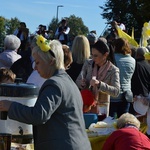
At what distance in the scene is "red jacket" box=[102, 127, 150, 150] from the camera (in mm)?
4191

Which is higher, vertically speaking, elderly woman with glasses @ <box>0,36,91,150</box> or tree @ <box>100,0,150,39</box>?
tree @ <box>100,0,150,39</box>

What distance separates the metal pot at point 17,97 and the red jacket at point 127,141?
1.20 metres

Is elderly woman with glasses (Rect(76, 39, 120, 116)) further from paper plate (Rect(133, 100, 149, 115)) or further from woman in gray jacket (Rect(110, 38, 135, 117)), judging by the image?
woman in gray jacket (Rect(110, 38, 135, 117))

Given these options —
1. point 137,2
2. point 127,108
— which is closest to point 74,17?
point 137,2

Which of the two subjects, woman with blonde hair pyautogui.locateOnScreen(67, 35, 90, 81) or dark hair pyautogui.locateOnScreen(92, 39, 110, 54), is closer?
dark hair pyautogui.locateOnScreen(92, 39, 110, 54)

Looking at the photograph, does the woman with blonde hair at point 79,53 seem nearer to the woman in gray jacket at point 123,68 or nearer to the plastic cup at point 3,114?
the woman in gray jacket at point 123,68

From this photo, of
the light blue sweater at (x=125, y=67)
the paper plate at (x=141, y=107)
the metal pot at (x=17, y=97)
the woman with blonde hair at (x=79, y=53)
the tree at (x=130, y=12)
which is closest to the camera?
the metal pot at (x=17, y=97)

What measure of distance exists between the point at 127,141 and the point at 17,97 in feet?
4.57

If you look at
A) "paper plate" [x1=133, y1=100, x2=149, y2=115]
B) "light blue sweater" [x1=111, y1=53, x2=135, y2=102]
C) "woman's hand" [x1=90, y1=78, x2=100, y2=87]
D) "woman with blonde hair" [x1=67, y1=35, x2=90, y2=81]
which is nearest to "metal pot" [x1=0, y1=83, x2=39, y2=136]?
"woman's hand" [x1=90, y1=78, x2=100, y2=87]

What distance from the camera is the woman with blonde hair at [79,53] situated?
19.1ft

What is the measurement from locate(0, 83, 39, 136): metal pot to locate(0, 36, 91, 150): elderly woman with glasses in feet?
0.97

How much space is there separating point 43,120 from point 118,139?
1.63m

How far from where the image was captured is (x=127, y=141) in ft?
13.8

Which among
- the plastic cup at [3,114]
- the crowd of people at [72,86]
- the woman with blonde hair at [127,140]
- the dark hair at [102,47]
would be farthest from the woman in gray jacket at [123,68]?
the plastic cup at [3,114]
